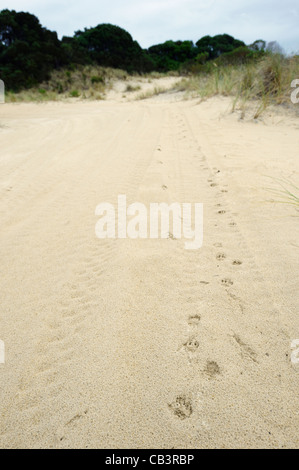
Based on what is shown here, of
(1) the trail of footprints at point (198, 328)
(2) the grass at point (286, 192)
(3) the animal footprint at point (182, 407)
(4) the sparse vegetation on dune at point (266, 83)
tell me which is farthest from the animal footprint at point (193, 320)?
(4) the sparse vegetation on dune at point (266, 83)

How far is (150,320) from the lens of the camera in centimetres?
148

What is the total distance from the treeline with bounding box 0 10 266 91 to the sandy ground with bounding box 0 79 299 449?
340 inches

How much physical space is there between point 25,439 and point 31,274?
112cm

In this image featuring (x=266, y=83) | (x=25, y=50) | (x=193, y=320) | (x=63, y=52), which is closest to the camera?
(x=193, y=320)

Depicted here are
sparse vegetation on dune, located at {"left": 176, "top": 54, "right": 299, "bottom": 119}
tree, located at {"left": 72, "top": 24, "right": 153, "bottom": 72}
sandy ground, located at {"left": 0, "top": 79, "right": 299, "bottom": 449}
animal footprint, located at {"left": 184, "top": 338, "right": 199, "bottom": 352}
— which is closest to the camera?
sandy ground, located at {"left": 0, "top": 79, "right": 299, "bottom": 449}

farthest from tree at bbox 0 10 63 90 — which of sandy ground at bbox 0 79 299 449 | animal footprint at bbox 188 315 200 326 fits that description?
animal footprint at bbox 188 315 200 326

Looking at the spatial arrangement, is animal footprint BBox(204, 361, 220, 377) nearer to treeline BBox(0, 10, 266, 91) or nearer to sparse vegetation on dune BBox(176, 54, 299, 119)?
sparse vegetation on dune BBox(176, 54, 299, 119)

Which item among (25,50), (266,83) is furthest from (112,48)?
(266,83)

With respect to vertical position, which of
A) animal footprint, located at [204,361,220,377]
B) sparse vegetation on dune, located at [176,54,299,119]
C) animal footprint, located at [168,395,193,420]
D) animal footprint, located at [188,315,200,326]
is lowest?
animal footprint, located at [168,395,193,420]

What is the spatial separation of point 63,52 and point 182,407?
20.0 meters

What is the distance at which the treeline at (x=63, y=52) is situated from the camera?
13.5 meters

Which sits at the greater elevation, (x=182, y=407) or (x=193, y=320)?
(x=193, y=320)

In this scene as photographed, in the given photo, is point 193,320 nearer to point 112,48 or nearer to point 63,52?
point 63,52

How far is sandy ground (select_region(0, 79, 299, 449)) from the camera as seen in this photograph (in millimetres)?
1071
